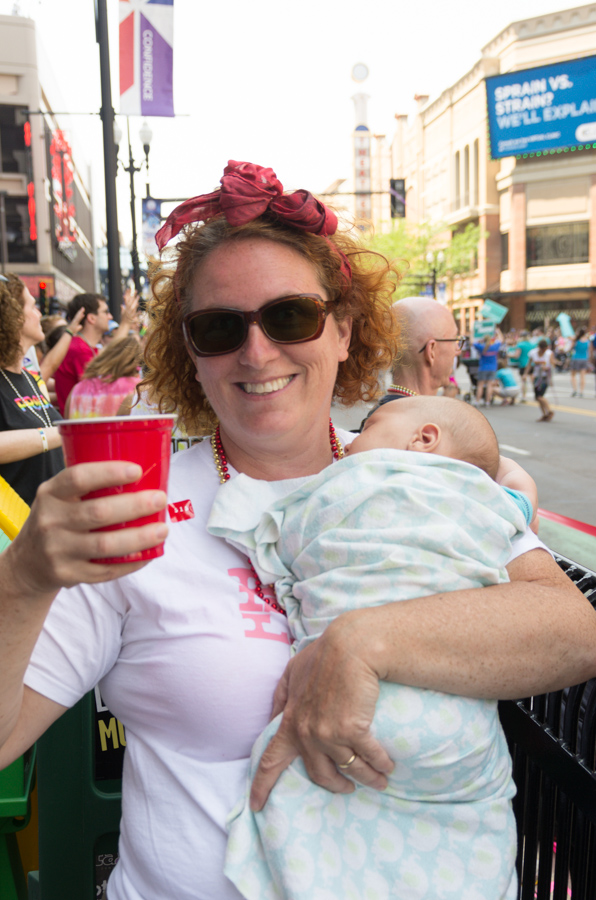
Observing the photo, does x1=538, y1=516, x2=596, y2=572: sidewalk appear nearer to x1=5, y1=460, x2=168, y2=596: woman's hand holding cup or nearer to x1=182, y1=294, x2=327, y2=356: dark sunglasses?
x1=182, y1=294, x2=327, y2=356: dark sunglasses

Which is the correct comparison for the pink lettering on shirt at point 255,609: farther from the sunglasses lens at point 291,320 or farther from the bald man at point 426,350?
the bald man at point 426,350

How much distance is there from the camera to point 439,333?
497 cm

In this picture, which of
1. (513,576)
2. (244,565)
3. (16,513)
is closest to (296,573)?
(244,565)

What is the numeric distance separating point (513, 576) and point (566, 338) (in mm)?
42325

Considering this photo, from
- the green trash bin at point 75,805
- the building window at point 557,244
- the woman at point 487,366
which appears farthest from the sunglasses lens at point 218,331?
the building window at point 557,244

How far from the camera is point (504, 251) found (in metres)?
54.7

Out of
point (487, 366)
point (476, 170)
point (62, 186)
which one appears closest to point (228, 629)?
point (487, 366)

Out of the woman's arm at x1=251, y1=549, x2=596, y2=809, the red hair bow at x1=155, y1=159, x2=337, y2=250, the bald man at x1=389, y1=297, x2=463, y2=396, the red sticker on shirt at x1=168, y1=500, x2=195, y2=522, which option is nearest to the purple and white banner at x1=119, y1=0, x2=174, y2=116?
the bald man at x1=389, y1=297, x2=463, y2=396

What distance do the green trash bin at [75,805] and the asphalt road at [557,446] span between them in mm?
2302

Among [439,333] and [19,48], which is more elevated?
[19,48]

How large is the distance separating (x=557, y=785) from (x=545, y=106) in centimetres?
3687

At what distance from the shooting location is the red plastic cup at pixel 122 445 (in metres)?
0.95

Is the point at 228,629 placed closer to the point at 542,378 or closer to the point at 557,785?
the point at 557,785

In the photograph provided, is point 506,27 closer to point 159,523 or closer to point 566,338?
point 566,338
